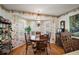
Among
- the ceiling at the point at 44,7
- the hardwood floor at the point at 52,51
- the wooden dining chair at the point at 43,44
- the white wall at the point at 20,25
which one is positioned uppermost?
the ceiling at the point at 44,7

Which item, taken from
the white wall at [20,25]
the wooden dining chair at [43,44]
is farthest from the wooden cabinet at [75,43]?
the wooden dining chair at [43,44]

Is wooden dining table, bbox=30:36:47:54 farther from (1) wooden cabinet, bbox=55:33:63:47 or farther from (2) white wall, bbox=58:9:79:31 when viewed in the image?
(2) white wall, bbox=58:9:79:31

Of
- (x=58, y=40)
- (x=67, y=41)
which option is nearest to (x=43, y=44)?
(x=58, y=40)

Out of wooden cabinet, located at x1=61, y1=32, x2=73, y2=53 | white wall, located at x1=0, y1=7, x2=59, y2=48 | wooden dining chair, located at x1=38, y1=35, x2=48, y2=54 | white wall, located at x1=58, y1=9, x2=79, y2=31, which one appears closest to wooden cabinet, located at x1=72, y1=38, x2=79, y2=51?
wooden cabinet, located at x1=61, y1=32, x2=73, y2=53

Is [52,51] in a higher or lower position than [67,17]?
lower

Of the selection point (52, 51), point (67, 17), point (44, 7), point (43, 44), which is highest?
point (44, 7)

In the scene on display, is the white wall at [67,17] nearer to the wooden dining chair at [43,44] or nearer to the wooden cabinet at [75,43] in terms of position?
the wooden cabinet at [75,43]

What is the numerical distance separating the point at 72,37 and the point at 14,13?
1.22 meters

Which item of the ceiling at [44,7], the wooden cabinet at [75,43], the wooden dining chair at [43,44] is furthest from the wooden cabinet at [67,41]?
the ceiling at [44,7]

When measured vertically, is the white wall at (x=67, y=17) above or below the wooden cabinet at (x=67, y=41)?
above

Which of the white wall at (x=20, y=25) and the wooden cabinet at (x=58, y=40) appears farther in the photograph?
the wooden cabinet at (x=58, y=40)

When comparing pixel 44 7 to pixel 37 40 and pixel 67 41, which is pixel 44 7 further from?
pixel 67 41
